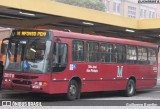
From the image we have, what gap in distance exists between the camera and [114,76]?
18953mm

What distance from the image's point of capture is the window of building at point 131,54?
20.2 meters

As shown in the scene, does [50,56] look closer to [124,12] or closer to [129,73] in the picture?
[129,73]

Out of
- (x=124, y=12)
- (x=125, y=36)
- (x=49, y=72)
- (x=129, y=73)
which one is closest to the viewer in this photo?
(x=49, y=72)

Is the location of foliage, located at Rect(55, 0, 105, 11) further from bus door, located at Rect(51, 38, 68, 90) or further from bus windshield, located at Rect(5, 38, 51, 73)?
bus windshield, located at Rect(5, 38, 51, 73)

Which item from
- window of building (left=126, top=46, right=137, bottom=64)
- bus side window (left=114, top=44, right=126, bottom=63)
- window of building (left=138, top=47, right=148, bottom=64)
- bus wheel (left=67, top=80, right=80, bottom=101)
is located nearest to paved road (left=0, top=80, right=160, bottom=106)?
bus wheel (left=67, top=80, right=80, bottom=101)

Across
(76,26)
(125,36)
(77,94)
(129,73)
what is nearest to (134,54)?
(129,73)

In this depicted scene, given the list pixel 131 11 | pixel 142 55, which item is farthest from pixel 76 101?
pixel 131 11

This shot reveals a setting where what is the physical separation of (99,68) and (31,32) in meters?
3.93

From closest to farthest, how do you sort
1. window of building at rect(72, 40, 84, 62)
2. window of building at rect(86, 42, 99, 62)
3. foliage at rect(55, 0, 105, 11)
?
window of building at rect(72, 40, 84, 62) < window of building at rect(86, 42, 99, 62) < foliage at rect(55, 0, 105, 11)

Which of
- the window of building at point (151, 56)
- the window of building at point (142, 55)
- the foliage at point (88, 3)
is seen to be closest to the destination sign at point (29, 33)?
the window of building at point (142, 55)

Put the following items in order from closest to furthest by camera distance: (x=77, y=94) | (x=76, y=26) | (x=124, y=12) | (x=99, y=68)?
(x=77, y=94)
(x=99, y=68)
(x=76, y=26)
(x=124, y=12)

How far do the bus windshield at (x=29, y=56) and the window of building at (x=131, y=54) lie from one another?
632 cm

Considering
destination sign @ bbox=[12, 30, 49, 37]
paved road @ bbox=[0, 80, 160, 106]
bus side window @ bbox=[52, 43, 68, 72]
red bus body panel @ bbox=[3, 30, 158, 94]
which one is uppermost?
destination sign @ bbox=[12, 30, 49, 37]

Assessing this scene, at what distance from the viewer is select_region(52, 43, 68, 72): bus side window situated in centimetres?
1519
